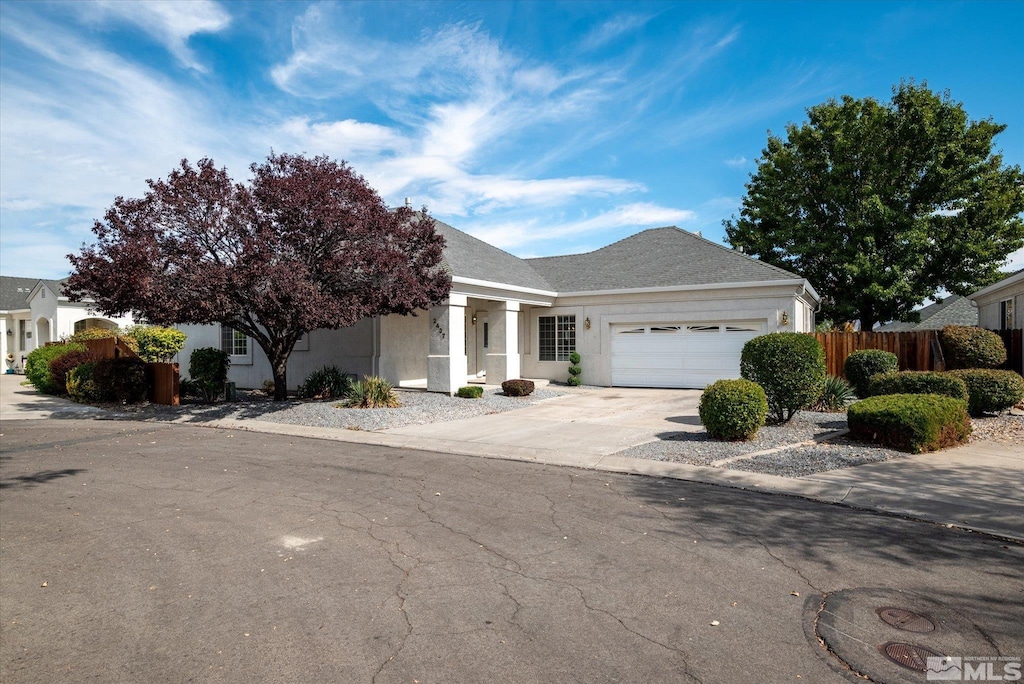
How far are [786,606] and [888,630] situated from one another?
614 mm

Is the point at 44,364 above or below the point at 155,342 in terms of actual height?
below

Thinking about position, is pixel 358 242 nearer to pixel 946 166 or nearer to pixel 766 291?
pixel 766 291

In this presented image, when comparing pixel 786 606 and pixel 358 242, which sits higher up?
pixel 358 242

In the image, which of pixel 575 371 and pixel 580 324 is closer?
pixel 575 371

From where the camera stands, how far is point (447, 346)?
1752cm

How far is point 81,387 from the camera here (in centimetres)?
1772

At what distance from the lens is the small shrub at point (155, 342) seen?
20438 millimetres

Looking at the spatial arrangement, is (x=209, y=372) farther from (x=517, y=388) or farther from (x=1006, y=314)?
(x=1006, y=314)

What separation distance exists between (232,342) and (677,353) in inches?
638

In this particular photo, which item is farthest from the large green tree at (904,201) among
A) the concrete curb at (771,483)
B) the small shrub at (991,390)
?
the concrete curb at (771,483)

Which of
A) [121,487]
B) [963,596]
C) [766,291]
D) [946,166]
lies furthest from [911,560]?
[946,166]

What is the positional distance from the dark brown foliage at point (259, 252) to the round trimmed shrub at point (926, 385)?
10.7 m

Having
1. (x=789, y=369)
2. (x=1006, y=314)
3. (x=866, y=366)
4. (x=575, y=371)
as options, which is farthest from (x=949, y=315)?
(x=789, y=369)

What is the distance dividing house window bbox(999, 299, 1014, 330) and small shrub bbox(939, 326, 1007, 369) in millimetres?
4677
